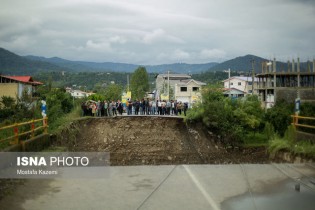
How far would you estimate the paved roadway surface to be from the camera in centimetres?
756

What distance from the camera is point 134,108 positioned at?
36000 millimetres

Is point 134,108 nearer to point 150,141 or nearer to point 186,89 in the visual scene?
point 150,141

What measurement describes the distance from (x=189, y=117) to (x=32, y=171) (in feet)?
72.3

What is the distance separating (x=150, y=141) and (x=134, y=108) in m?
5.34

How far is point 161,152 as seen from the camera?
101 feet

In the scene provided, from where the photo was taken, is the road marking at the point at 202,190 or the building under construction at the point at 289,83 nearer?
the road marking at the point at 202,190

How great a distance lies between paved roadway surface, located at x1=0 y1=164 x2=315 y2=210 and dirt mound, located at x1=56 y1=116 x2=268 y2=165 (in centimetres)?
1878

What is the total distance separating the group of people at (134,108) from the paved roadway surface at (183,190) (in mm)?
23258

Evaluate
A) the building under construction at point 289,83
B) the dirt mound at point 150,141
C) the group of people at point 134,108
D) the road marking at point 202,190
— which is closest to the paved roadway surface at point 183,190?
the road marking at point 202,190

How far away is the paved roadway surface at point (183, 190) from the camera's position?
24.8 ft

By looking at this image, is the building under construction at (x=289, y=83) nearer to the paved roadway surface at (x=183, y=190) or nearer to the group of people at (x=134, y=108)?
the group of people at (x=134, y=108)

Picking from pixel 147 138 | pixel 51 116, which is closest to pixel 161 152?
pixel 147 138

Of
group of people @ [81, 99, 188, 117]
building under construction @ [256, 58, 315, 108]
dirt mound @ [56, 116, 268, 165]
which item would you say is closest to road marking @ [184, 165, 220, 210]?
dirt mound @ [56, 116, 268, 165]

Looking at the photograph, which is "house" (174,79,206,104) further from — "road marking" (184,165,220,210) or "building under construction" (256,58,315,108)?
"road marking" (184,165,220,210)
